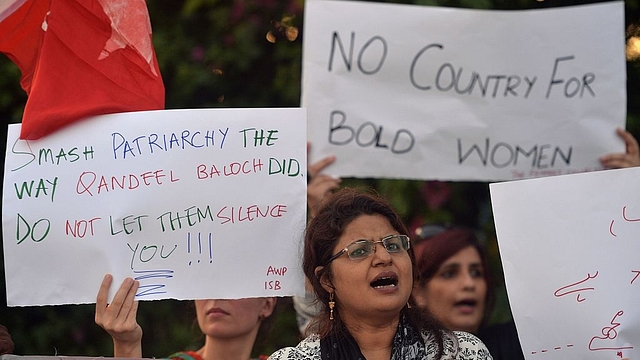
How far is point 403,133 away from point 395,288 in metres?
1.38

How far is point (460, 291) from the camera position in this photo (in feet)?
11.7

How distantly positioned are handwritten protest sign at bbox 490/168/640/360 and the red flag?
104 centimetres

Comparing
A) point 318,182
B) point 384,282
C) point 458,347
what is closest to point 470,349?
point 458,347

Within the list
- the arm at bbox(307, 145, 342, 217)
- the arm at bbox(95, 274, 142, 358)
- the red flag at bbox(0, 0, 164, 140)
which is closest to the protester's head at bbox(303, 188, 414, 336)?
the arm at bbox(95, 274, 142, 358)

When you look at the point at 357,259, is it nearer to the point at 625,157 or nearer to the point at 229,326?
the point at 229,326

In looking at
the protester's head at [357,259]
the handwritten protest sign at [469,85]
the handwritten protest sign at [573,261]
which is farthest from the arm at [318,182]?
the handwritten protest sign at [573,261]

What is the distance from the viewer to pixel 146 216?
2654 mm

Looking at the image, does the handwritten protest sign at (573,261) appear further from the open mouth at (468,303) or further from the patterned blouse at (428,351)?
the open mouth at (468,303)

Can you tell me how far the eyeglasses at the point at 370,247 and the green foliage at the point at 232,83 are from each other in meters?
1.69

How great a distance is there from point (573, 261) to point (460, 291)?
1058 mm

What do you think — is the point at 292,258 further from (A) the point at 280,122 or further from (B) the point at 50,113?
(B) the point at 50,113

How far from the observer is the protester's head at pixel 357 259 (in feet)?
8.11

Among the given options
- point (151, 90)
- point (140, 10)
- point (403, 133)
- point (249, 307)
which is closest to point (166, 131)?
point (151, 90)

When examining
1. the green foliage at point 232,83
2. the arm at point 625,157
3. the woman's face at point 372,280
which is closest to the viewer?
the woman's face at point 372,280
